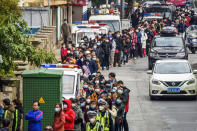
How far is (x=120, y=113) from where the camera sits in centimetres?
1798

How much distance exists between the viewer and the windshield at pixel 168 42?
3409cm

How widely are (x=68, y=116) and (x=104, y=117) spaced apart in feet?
3.32

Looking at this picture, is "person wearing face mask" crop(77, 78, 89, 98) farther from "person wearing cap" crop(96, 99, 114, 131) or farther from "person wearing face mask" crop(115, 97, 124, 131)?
"person wearing cap" crop(96, 99, 114, 131)

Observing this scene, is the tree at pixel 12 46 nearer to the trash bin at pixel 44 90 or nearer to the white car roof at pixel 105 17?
the trash bin at pixel 44 90

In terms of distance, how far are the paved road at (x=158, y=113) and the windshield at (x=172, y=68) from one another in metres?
1.06


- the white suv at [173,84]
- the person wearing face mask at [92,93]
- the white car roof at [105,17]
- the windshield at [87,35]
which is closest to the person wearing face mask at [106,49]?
the windshield at [87,35]

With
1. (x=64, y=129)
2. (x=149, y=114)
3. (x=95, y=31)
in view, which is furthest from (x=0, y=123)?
(x=95, y=31)

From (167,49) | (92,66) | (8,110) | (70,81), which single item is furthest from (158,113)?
(167,49)

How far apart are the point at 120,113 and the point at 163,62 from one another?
9.39 meters

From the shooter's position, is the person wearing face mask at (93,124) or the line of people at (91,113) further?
the person wearing face mask at (93,124)

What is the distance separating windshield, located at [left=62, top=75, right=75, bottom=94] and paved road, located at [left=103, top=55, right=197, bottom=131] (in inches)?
84.0

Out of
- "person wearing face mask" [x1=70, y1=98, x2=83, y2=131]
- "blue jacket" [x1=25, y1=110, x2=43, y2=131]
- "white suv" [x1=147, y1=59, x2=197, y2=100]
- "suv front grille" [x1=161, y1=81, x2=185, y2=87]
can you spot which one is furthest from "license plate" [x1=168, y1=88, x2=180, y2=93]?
"blue jacket" [x1=25, y1=110, x2=43, y2=131]

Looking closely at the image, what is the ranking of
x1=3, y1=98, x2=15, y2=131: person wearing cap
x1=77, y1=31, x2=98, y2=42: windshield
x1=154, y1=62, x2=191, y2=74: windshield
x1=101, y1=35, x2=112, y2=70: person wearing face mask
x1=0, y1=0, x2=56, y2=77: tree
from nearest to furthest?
x1=3, y1=98, x2=15, y2=131: person wearing cap < x1=0, y1=0, x2=56, y2=77: tree < x1=154, y1=62, x2=191, y2=74: windshield < x1=101, y1=35, x2=112, y2=70: person wearing face mask < x1=77, y1=31, x2=98, y2=42: windshield

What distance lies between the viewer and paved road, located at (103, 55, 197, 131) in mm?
20922
